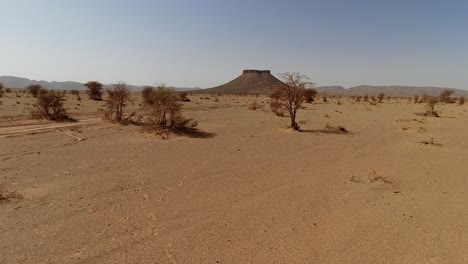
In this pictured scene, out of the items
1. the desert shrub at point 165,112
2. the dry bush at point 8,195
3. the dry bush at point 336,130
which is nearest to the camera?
the dry bush at point 8,195

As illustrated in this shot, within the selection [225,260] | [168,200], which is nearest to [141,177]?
[168,200]

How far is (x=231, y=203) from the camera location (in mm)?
8453

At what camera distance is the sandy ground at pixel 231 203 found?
609 centimetres

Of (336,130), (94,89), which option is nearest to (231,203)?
(336,130)

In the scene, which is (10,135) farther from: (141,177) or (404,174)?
(404,174)

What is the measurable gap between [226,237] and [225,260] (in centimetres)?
83

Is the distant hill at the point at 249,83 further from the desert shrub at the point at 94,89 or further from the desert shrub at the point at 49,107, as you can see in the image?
the desert shrub at the point at 49,107

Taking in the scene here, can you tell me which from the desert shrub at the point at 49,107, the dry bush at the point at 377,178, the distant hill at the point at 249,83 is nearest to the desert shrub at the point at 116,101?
the desert shrub at the point at 49,107

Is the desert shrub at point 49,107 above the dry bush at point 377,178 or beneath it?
above

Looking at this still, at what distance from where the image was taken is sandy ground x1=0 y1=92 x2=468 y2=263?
6.09m

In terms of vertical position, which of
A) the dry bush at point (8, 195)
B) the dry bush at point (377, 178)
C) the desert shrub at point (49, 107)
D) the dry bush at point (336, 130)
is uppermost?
the desert shrub at point (49, 107)

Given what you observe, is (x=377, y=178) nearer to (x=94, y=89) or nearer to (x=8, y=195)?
(x=8, y=195)

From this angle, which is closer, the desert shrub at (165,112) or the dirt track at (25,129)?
the dirt track at (25,129)

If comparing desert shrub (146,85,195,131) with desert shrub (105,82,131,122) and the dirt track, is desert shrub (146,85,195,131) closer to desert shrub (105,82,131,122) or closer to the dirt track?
desert shrub (105,82,131,122)
